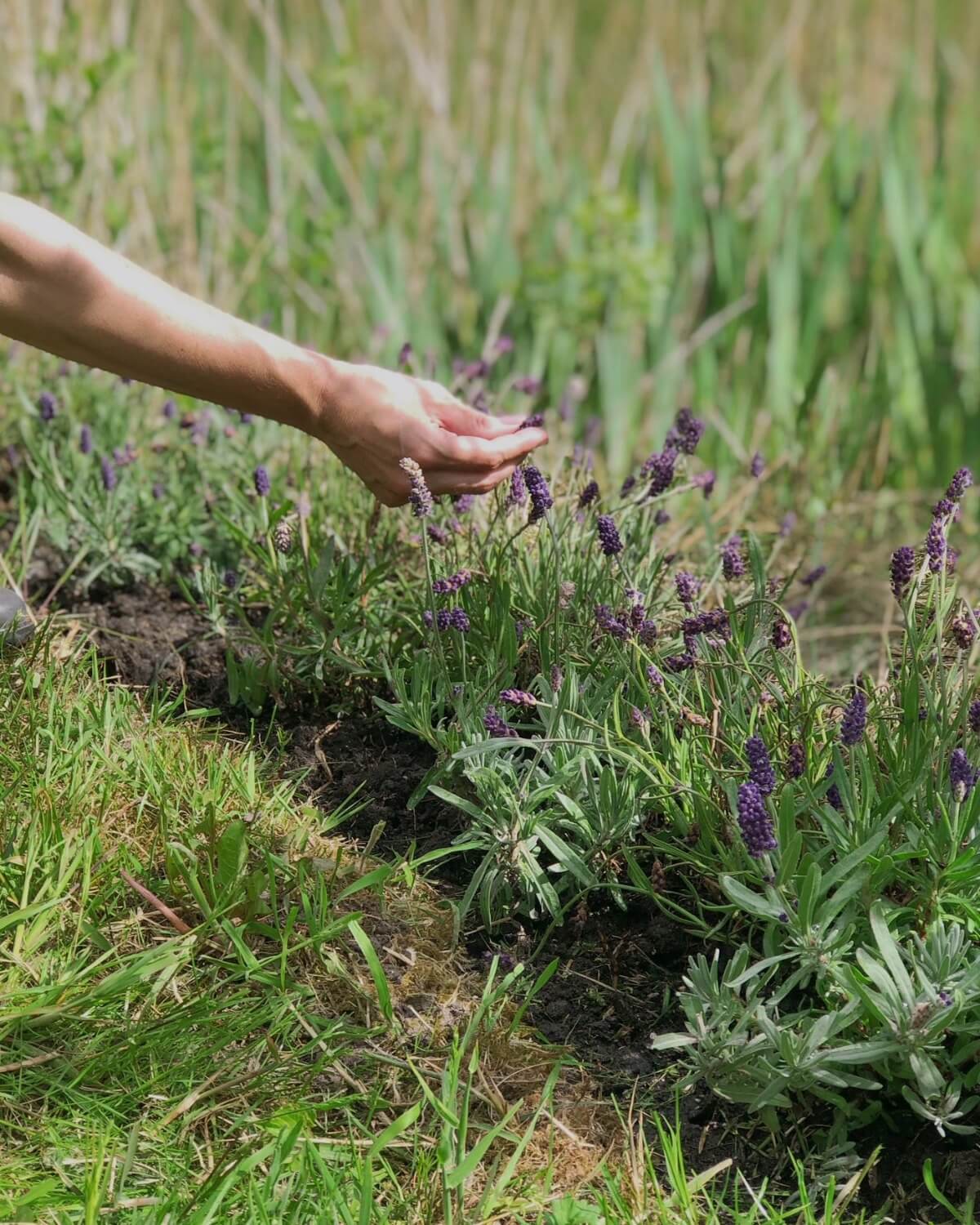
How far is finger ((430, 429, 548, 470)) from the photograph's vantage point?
2.15 m

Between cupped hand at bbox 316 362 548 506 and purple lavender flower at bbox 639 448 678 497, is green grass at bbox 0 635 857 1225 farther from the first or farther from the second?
purple lavender flower at bbox 639 448 678 497

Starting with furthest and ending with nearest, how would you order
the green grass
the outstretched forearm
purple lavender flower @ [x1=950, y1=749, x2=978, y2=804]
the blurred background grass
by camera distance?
the blurred background grass
the outstretched forearm
purple lavender flower @ [x1=950, y1=749, x2=978, y2=804]
the green grass

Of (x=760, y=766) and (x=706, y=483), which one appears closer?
(x=760, y=766)

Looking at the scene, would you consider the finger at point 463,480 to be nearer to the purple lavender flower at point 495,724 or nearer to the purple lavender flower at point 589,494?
the purple lavender flower at point 589,494

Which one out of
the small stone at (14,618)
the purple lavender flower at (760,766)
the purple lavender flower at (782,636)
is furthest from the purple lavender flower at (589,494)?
the small stone at (14,618)

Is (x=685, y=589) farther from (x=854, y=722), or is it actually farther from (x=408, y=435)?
(x=408, y=435)

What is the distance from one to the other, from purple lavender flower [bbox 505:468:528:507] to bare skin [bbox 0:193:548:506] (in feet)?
0.11

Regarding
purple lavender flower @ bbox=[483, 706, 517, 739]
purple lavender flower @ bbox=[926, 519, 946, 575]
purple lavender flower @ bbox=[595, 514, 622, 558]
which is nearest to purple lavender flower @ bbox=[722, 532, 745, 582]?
purple lavender flower @ bbox=[595, 514, 622, 558]

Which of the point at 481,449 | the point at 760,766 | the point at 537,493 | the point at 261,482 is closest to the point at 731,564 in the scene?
the point at 537,493

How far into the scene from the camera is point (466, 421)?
2.25m

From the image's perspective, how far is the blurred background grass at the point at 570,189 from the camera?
4309mm

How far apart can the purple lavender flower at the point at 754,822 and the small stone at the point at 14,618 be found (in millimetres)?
1331

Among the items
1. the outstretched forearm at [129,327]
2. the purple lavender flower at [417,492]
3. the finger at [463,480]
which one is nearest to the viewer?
the purple lavender flower at [417,492]

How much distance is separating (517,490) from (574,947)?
2.45ft
